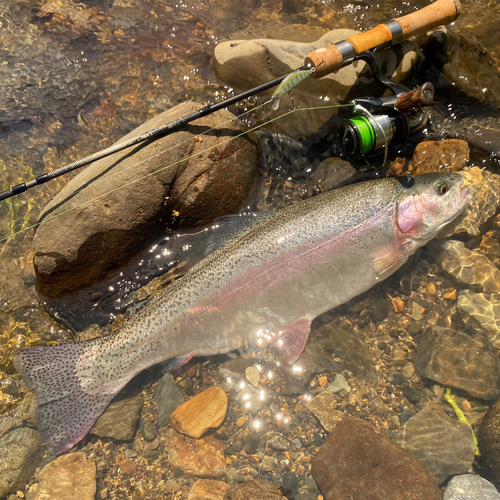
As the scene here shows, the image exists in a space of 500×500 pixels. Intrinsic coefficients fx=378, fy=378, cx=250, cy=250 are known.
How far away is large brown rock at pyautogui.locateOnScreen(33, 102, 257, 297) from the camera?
3.82 metres

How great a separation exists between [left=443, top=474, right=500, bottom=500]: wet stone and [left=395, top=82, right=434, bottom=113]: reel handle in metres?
3.49

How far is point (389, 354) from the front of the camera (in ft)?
13.7

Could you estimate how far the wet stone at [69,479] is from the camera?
11.7 feet

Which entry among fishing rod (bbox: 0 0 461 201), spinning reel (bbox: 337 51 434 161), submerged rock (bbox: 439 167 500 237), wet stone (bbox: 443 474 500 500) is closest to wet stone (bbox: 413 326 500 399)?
wet stone (bbox: 443 474 500 500)

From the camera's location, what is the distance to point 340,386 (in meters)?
4.02

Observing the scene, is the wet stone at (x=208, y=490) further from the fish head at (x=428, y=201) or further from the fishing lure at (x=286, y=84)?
the fishing lure at (x=286, y=84)

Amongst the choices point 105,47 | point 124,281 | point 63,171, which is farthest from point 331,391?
point 105,47

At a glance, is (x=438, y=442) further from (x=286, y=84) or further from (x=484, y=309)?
(x=286, y=84)

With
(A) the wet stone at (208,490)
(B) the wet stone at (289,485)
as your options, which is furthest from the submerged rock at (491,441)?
(A) the wet stone at (208,490)

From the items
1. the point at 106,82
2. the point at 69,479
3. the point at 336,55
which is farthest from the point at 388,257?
the point at 106,82

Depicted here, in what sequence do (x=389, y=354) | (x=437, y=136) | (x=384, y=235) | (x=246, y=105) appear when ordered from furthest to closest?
1. (x=246, y=105)
2. (x=437, y=136)
3. (x=389, y=354)
4. (x=384, y=235)

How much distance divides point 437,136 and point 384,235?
1.61m

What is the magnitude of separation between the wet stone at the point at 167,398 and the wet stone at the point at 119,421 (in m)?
0.23

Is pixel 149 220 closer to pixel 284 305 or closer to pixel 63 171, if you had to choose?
pixel 63 171
